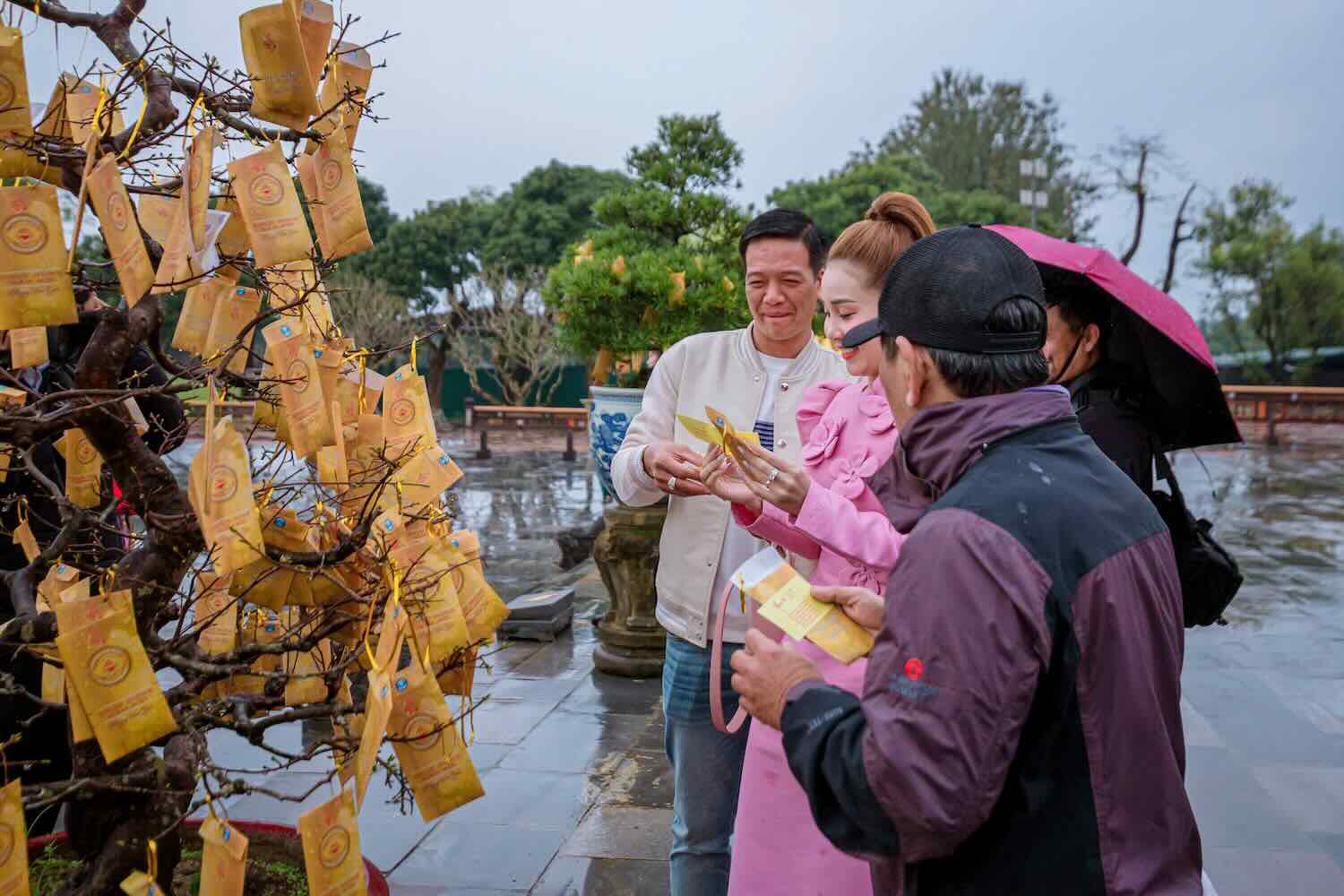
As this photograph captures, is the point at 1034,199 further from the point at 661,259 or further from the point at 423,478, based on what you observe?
the point at 423,478

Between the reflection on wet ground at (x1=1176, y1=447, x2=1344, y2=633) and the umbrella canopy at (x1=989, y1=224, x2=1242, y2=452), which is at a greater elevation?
the umbrella canopy at (x1=989, y1=224, x2=1242, y2=452)

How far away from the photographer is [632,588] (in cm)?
541

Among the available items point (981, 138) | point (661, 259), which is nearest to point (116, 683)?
point (661, 259)

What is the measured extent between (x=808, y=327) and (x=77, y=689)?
5.69 ft

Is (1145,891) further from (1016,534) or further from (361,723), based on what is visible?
(361,723)

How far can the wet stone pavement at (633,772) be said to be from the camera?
3.31 metres

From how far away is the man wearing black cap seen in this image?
1167 millimetres

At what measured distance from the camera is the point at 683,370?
2.65 metres

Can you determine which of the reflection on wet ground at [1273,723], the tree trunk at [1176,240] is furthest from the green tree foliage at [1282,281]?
the reflection on wet ground at [1273,723]

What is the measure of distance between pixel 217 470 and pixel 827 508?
3.24ft

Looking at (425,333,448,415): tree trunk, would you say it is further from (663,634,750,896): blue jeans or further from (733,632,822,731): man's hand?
(733,632,822,731): man's hand

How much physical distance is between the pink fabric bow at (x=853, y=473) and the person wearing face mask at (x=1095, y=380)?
0.69 metres

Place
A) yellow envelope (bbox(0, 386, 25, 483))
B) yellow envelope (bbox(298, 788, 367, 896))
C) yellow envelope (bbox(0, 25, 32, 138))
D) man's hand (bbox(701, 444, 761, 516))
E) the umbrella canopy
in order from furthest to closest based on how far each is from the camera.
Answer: the umbrella canopy → yellow envelope (bbox(0, 386, 25, 483)) → man's hand (bbox(701, 444, 761, 516)) → yellow envelope (bbox(298, 788, 367, 896)) → yellow envelope (bbox(0, 25, 32, 138))

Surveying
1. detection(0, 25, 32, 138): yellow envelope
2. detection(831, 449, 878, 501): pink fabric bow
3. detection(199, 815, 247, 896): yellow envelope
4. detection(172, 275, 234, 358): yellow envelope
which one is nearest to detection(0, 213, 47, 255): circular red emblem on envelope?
detection(0, 25, 32, 138): yellow envelope
